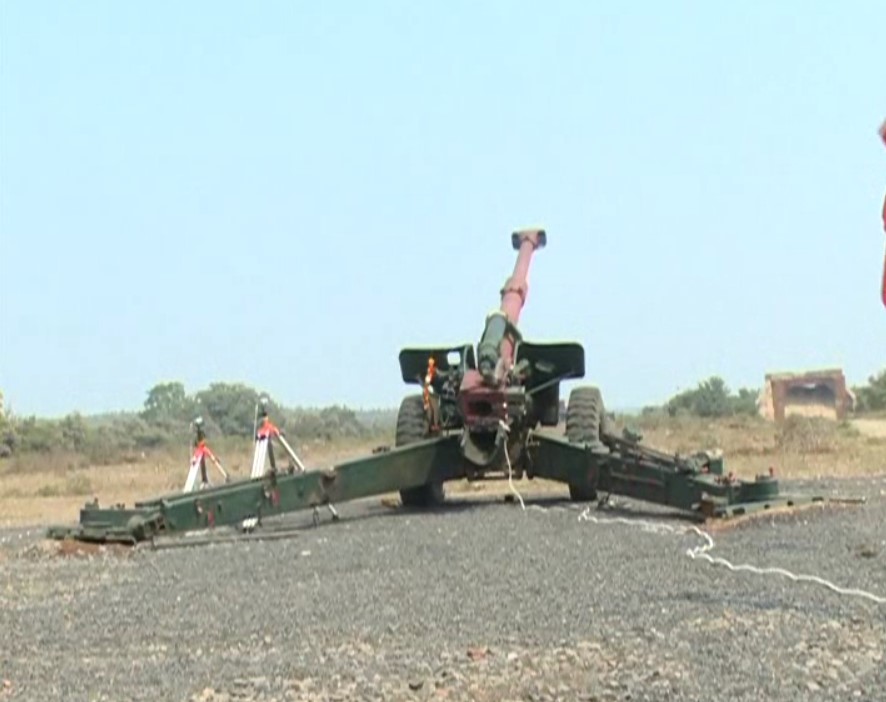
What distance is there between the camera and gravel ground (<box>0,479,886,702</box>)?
694 cm

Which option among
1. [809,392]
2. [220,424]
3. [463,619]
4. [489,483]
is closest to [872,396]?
[809,392]

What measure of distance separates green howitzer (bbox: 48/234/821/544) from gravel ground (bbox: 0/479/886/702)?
985mm

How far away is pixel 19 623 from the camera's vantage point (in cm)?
956

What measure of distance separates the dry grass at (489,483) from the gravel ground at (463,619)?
15.8 feet

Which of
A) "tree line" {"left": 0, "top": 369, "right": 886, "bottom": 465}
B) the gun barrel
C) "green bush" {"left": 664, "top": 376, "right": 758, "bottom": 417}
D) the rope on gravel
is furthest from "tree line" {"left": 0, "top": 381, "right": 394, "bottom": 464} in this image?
the rope on gravel

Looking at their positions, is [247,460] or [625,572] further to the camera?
[247,460]

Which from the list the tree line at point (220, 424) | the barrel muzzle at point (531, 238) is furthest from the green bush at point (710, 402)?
the barrel muzzle at point (531, 238)

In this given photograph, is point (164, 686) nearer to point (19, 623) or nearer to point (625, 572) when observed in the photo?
point (19, 623)

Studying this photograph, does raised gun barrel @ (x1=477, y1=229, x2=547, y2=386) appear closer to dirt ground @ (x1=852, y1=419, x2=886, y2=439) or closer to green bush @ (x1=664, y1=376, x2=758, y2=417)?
dirt ground @ (x1=852, y1=419, x2=886, y2=439)

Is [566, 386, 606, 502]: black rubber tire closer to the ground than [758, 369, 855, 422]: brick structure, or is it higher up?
A: closer to the ground

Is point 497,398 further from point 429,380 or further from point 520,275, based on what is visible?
point 520,275

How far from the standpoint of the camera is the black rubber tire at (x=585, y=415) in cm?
1761

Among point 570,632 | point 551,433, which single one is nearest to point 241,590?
point 570,632

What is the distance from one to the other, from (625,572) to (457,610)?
1.62 metres
